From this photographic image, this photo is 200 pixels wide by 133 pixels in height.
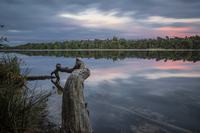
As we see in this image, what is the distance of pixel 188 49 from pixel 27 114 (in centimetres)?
18623

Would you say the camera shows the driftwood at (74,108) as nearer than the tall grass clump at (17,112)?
No

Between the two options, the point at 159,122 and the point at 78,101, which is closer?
the point at 78,101

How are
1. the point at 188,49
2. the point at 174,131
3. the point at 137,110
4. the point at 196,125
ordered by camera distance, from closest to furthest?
the point at 174,131 < the point at 196,125 < the point at 137,110 < the point at 188,49

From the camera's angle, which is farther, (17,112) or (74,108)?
(74,108)

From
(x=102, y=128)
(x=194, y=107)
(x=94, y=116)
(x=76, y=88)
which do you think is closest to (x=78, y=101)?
(x=76, y=88)

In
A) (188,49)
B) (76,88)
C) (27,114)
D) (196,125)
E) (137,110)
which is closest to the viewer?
(27,114)

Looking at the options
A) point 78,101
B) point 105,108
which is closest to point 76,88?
point 78,101

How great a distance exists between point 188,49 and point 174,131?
180m

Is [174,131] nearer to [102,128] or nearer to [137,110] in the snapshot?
[102,128]

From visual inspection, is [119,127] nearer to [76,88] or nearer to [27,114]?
[76,88]

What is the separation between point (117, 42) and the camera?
19912cm

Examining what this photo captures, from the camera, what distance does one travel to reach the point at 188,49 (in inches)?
7397

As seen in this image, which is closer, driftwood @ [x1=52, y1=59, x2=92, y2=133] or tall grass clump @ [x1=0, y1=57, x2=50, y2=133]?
tall grass clump @ [x1=0, y1=57, x2=50, y2=133]

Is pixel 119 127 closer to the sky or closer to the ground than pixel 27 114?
closer to the ground
